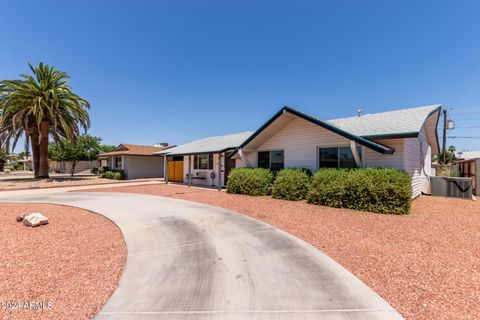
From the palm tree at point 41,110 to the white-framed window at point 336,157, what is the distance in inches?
886

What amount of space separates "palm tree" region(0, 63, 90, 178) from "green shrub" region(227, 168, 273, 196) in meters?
18.0

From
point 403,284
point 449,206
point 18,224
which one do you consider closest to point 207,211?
point 18,224

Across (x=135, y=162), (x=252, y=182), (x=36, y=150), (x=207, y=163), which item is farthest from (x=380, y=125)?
(x=36, y=150)

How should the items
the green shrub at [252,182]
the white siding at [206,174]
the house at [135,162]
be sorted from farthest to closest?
the house at [135,162] < the white siding at [206,174] < the green shrub at [252,182]

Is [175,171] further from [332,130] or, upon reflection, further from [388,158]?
[388,158]

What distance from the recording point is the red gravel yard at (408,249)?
3057 mm

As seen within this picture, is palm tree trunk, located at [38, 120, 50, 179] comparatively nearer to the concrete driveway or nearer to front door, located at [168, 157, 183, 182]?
front door, located at [168, 157, 183, 182]

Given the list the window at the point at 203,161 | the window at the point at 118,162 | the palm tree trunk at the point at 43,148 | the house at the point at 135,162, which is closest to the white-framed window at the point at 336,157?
the window at the point at 203,161

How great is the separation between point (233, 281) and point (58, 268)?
3.17 meters

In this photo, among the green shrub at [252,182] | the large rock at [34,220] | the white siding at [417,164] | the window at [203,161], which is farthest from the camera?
the window at [203,161]

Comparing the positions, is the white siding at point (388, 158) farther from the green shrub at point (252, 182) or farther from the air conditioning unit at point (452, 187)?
the air conditioning unit at point (452, 187)

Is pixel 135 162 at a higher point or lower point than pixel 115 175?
higher

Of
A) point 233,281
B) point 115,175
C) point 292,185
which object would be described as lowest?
point 233,281

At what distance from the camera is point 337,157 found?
11.0 meters
